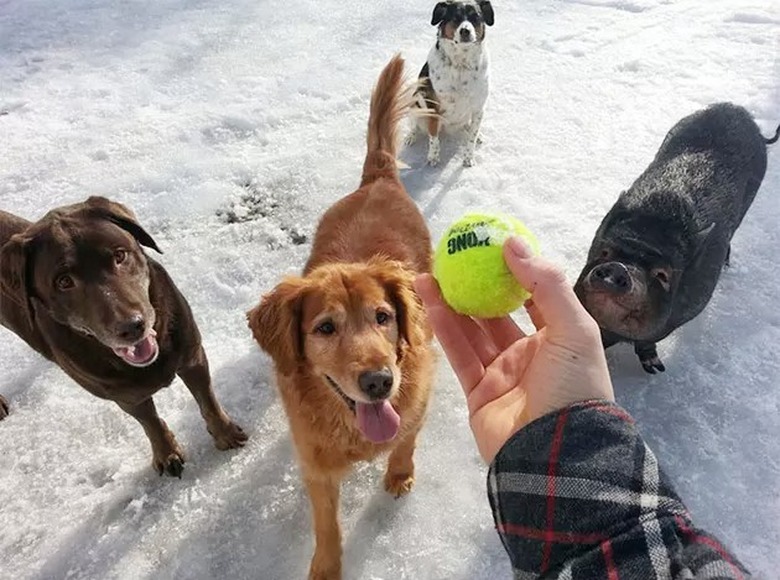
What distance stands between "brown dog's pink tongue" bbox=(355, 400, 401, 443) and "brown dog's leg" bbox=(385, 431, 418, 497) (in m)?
0.44

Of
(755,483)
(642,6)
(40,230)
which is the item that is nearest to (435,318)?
(40,230)

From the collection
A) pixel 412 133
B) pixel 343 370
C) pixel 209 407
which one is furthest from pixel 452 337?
pixel 412 133

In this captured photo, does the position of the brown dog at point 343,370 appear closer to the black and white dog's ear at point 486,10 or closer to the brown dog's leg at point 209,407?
the brown dog's leg at point 209,407

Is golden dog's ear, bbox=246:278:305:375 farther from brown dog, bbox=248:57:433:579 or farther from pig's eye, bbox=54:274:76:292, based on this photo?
pig's eye, bbox=54:274:76:292

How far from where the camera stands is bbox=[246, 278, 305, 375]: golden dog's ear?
8.49 feet

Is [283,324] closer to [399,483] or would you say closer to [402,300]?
[402,300]

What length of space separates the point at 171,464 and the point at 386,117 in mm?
2502

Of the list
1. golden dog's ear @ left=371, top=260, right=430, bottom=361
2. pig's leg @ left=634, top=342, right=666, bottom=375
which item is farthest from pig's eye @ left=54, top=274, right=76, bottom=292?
pig's leg @ left=634, top=342, right=666, bottom=375

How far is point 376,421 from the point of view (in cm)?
251

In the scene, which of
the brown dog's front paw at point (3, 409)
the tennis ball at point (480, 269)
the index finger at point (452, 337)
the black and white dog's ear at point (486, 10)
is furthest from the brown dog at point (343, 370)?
the black and white dog's ear at point (486, 10)

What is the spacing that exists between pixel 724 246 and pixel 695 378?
2.60 feet

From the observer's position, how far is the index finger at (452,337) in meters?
2.18

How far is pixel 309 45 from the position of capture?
273 inches

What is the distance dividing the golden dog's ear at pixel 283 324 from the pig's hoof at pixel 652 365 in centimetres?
214
